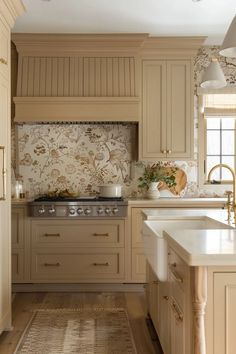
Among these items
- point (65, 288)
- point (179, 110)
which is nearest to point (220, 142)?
point (179, 110)

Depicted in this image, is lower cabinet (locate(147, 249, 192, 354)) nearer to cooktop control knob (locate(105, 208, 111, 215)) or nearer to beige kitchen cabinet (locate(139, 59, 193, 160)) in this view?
cooktop control knob (locate(105, 208, 111, 215))

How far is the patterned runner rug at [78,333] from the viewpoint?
10.1 feet

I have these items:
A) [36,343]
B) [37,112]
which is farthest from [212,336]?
[37,112]

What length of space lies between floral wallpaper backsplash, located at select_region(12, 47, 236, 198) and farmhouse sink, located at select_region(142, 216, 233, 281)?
6.88ft

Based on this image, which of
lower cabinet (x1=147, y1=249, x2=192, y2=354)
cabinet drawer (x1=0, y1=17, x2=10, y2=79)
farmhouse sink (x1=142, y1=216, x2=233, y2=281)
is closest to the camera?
lower cabinet (x1=147, y1=249, x2=192, y2=354)

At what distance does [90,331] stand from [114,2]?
108 inches

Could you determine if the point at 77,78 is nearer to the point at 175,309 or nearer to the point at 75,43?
the point at 75,43

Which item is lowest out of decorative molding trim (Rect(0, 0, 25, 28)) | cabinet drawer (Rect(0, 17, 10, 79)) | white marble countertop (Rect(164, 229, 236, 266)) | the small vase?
white marble countertop (Rect(164, 229, 236, 266))

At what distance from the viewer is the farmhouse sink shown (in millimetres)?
2430

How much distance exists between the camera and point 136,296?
443 centimetres

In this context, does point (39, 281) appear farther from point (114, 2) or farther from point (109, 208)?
point (114, 2)

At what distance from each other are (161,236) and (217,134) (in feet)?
9.48

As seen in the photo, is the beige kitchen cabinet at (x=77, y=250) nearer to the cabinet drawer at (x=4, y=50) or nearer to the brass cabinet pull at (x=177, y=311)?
the cabinet drawer at (x=4, y=50)

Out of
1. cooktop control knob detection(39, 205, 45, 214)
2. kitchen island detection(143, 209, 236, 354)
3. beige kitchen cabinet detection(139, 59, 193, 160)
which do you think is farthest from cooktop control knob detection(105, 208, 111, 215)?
kitchen island detection(143, 209, 236, 354)
